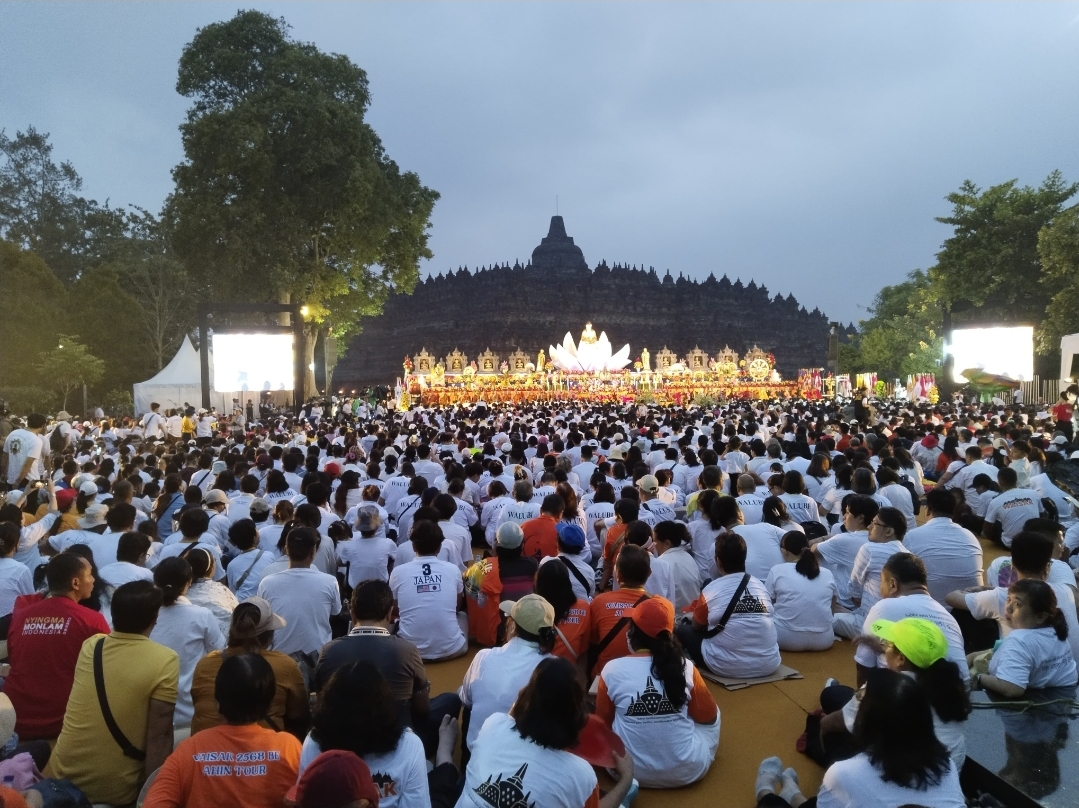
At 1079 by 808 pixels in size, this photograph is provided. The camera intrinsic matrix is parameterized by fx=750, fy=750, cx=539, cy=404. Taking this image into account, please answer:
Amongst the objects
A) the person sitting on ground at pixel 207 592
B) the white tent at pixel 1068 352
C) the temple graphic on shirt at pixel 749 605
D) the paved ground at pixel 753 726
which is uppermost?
the white tent at pixel 1068 352

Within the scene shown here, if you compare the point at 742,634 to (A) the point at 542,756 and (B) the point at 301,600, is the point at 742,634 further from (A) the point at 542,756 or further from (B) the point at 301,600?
(B) the point at 301,600

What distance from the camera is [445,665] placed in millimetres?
5762

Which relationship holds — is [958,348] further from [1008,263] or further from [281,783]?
[281,783]

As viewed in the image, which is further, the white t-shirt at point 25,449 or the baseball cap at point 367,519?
the white t-shirt at point 25,449

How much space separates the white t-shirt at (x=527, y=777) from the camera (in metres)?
2.71

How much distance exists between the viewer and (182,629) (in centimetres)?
411

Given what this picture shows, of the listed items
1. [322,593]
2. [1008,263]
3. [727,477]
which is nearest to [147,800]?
[322,593]

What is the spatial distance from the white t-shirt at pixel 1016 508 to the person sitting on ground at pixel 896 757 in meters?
6.07

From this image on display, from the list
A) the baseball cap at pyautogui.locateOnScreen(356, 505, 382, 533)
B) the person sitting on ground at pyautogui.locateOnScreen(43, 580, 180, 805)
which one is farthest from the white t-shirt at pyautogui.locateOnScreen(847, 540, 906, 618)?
the person sitting on ground at pyautogui.locateOnScreen(43, 580, 180, 805)

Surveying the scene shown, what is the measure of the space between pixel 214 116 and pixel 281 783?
2507cm

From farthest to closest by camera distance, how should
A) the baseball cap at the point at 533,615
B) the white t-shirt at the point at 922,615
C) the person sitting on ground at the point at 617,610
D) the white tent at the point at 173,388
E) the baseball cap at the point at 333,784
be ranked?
the white tent at the point at 173,388, the person sitting on ground at the point at 617,610, the white t-shirt at the point at 922,615, the baseball cap at the point at 533,615, the baseball cap at the point at 333,784

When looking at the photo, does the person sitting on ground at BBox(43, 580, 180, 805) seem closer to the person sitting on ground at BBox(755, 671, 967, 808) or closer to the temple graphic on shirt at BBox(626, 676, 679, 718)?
the temple graphic on shirt at BBox(626, 676, 679, 718)

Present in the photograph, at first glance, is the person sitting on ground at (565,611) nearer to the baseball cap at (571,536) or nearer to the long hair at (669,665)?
the long hair at (669,665)

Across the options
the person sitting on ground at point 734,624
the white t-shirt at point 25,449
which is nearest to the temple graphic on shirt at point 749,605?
the person sitting on ground at point 734,624
